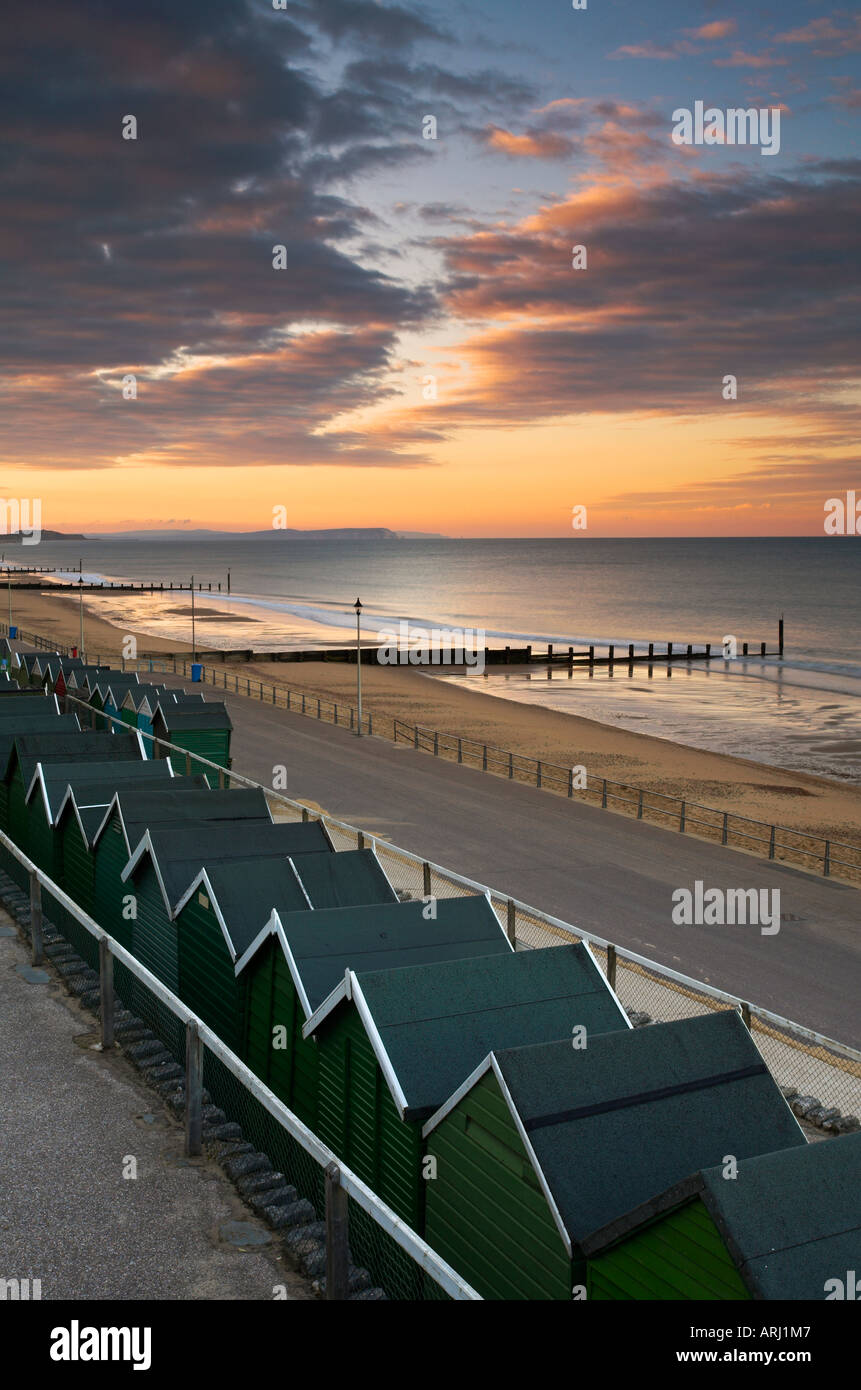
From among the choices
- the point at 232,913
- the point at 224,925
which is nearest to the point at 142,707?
the point at 232,913

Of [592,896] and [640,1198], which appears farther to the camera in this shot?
[592,896]

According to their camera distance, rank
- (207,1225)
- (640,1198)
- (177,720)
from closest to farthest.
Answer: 1. (640,1198)
2. (207,1225)
3. (177,720)

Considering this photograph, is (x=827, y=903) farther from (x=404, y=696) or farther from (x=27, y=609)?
(x=27, y=609)

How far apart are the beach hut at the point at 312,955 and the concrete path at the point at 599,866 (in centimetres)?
681

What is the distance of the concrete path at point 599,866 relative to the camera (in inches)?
664

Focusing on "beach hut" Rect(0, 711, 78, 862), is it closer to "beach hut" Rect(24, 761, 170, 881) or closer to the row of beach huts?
"beach hut" Rect(24, 761, 170, 881)

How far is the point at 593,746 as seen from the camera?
143 ft

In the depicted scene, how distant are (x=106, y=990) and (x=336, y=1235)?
177 inches

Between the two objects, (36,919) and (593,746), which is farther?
(593,746)

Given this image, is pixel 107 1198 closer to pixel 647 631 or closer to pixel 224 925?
pixel 224 925

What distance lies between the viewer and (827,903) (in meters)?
21.2

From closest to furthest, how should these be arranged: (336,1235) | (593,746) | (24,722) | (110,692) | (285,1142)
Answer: (336,1235) → (285,1142) → (24,722) → (110,692) → (593,746)
